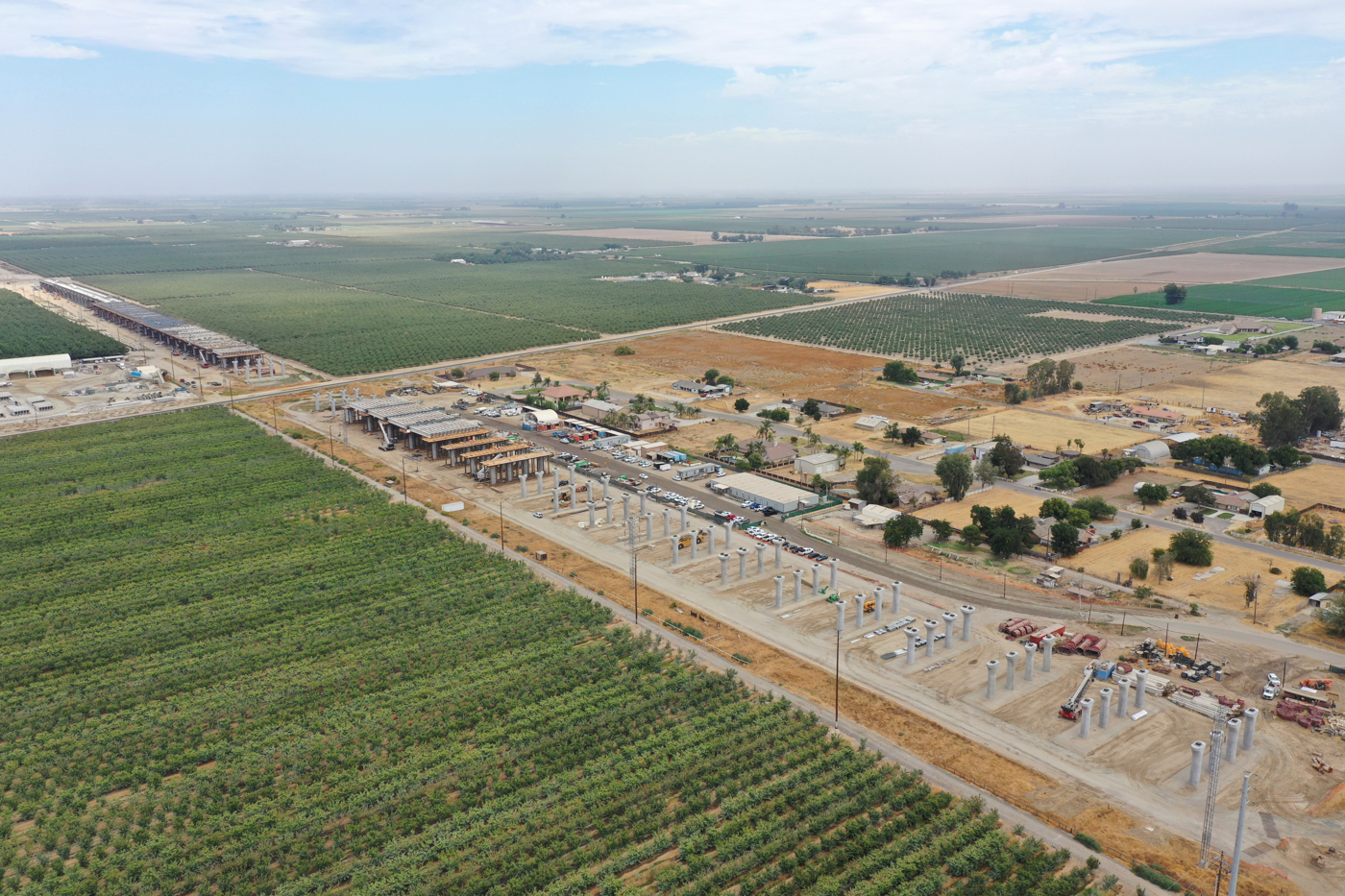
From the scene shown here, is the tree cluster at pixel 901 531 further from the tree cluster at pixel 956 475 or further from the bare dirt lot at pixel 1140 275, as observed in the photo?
the bare dirt lot at pixel 1140 275

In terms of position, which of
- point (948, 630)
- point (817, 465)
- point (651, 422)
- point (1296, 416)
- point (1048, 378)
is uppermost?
point (1296, 416)

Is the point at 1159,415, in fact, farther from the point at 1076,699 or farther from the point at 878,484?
the point at 1076,699

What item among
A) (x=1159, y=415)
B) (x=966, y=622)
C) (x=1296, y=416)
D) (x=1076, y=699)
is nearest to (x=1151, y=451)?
(x=1296, y=416)

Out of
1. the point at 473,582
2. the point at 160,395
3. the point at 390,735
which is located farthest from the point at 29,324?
the point at 390,735

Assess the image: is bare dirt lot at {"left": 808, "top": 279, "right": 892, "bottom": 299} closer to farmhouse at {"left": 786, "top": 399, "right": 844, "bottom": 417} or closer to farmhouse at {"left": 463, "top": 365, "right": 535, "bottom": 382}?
farmhouse at {"left": 463, "top": 365, "right": 535, "bottom": 382}

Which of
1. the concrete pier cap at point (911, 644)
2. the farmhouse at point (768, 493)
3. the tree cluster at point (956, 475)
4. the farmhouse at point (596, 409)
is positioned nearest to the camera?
the concrete pier cap at point (911, 644)

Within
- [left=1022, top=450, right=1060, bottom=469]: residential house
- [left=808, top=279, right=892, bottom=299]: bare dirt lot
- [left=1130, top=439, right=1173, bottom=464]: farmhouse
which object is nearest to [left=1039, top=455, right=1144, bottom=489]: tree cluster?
[left=1022, top=450, right=1060, bottom=469]: residential house

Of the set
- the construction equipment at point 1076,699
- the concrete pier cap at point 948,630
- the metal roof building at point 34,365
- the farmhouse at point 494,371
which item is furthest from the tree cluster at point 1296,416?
the metal roof building at point 34,365
